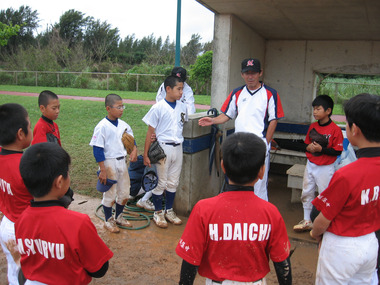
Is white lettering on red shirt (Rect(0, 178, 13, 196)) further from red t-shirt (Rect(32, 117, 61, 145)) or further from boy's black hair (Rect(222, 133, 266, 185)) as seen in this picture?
boy's black hair (Rect(222, 133, 266, 185))

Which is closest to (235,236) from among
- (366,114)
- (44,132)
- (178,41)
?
(366,114)

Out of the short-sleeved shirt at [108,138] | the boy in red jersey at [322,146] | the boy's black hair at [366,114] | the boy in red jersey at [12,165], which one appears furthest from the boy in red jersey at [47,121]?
A: the boy in red jersey at [322,146]

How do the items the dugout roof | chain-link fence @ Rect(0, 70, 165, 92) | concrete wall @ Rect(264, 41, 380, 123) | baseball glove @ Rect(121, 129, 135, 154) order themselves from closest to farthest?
1. baseball glove @ Rect(121, 129, 135, 154)
2. the dugout roof
3. concrete wall @ Rect(264, 41, 380, 123)
4. chain-link fence @ Rect(0, 70, 165, 92)

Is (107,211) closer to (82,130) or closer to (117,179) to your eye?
(117,179)

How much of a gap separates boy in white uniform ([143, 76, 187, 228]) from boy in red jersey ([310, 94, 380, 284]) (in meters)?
2.53

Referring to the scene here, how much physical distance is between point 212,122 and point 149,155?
93cm

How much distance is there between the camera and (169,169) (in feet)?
15.3

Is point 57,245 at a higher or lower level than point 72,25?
lower

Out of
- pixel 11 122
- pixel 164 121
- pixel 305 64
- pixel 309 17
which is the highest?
pixel 309 17

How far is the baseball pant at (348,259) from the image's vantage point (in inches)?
84.7

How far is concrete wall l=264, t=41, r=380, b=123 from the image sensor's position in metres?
6.95

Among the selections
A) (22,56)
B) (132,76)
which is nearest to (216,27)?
(132,76)

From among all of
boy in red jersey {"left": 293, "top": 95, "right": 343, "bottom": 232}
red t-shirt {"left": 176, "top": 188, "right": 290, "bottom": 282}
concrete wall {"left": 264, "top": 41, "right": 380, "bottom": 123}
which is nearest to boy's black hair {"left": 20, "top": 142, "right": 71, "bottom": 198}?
red t-shirt {"left": 176, "top": 188, "right": 290, "bottom": 282}

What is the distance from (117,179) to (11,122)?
1.95 m
